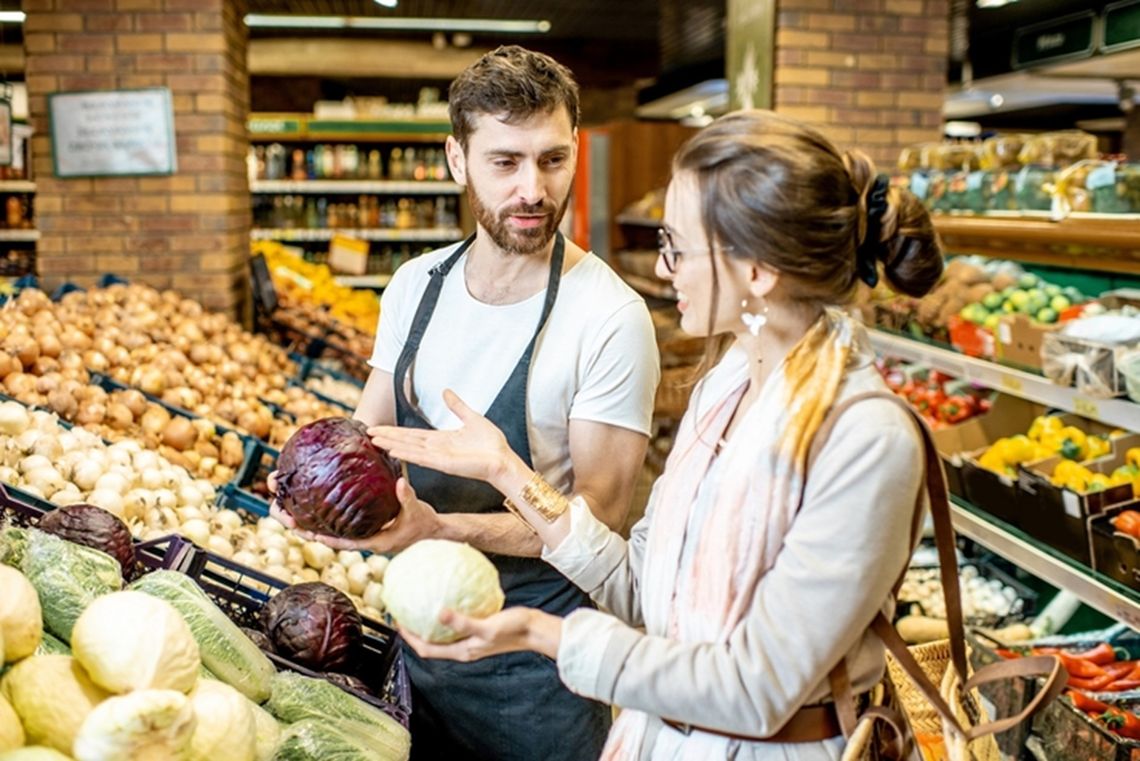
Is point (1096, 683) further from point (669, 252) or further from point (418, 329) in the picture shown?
point (669, 252)

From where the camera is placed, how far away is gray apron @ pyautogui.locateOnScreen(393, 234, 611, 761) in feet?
7.16

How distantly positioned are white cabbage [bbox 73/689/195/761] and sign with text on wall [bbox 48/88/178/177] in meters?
4.52

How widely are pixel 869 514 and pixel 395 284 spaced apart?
1414 mm

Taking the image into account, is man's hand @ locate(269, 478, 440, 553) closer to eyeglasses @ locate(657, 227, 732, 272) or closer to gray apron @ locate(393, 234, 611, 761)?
gray apron @ locate(393, 234, 611, 761)

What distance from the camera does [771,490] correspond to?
1.36 meters

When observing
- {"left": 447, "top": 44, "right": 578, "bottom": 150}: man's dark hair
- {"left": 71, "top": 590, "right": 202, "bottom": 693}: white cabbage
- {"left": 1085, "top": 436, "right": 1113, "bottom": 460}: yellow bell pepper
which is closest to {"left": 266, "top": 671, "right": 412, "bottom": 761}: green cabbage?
{"left": 71, "top": 590, "right": 202, "bottom": 693}: white cabbage

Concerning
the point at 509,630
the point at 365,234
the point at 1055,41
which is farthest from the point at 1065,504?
the point at 365,234

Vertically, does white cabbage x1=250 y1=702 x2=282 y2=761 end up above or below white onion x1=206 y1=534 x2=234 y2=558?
above

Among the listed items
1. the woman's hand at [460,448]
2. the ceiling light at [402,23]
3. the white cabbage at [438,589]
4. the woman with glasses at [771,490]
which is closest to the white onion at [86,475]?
the woman's hand at [460,448]

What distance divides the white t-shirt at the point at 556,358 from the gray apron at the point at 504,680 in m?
0.03

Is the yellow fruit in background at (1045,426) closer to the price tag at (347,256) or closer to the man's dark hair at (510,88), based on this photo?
the man's dark hair at (510,88)

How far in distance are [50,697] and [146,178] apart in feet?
14.6

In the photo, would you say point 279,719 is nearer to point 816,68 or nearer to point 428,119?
point 816,68

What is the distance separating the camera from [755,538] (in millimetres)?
1377
